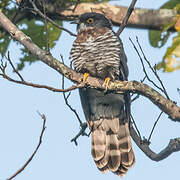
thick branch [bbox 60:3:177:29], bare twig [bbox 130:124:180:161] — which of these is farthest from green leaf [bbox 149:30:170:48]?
bare twig [bbox 130:124:180:161]

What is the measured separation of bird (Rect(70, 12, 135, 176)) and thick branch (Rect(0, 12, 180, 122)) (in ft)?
2.49

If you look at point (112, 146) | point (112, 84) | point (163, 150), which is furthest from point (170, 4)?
point (163, 150)

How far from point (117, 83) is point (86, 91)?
4.47 feet

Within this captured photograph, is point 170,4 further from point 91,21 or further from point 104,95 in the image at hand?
point 104,95

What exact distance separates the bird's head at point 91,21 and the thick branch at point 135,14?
0.08 meters

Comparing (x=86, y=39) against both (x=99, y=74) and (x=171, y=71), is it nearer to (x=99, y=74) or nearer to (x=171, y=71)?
(x=99, y=74)

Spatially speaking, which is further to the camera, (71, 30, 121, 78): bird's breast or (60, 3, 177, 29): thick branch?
(60, 3, 177, 29): thick branch

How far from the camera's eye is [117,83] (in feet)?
11.9

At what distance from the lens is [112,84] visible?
3.63 m

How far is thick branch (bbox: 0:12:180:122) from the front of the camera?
Result: 3453 mm

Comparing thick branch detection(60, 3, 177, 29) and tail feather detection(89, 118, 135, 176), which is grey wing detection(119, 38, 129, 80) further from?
tail feather detection(89, 118, 135, 176)

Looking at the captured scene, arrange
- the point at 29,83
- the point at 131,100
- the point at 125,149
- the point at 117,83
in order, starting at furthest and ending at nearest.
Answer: the point at 125,149
the point at 131,100
the point at 117,83
the point at 29,83

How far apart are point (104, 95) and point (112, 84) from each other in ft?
4.00

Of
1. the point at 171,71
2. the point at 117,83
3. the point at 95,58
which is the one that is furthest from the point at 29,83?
the point at 95,58
